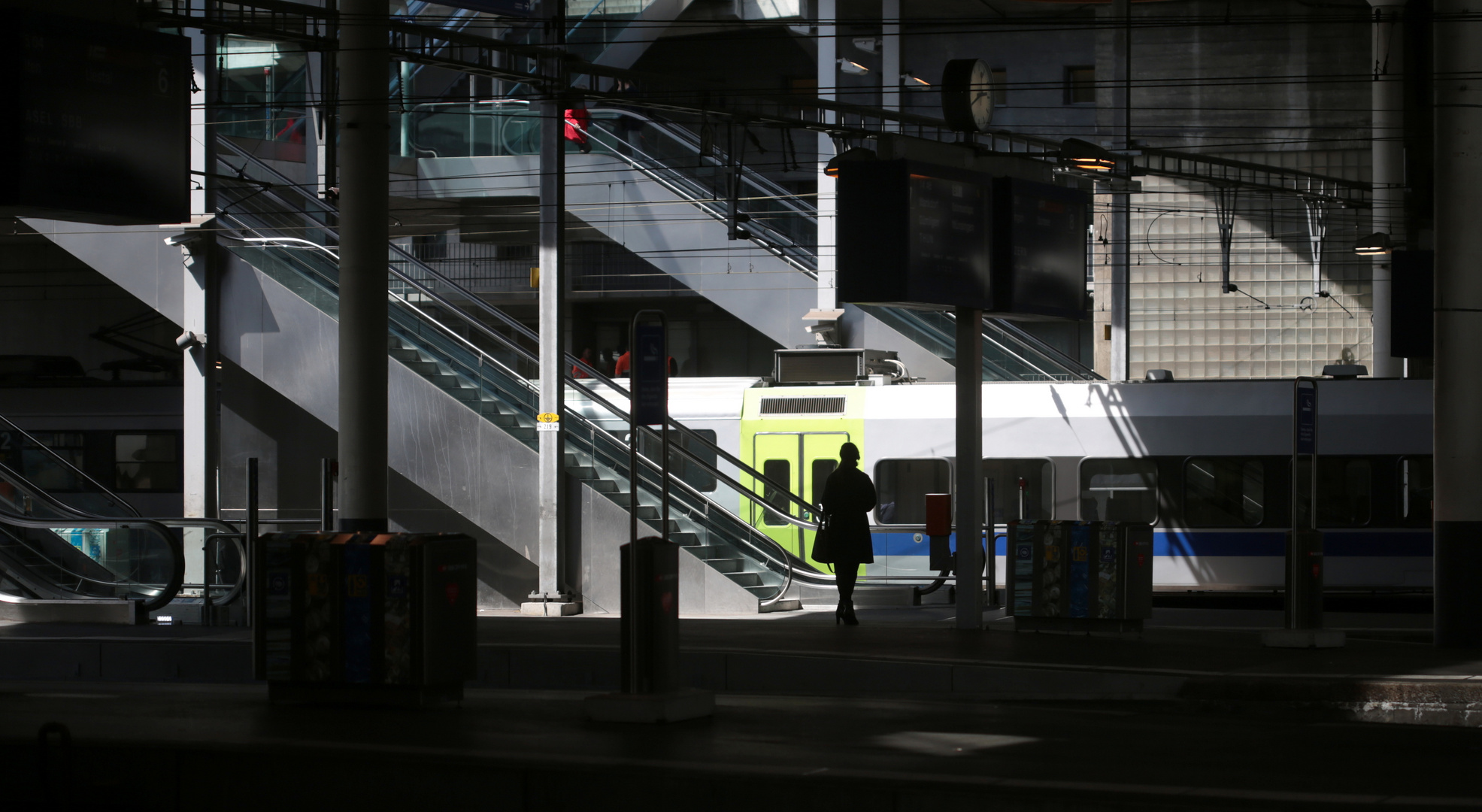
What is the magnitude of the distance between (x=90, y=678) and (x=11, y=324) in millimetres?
22553

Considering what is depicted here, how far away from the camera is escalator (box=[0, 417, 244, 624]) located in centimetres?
1666

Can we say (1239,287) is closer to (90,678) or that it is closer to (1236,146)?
(1236,146)

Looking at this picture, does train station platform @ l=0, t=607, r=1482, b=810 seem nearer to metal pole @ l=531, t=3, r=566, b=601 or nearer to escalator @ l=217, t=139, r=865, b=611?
metal pole @ l=531, t=3, r=566, b=601

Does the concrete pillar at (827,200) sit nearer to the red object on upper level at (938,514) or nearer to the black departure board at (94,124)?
the red object on upper level at (938,514)

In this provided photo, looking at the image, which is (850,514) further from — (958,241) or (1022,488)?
(1022,488)

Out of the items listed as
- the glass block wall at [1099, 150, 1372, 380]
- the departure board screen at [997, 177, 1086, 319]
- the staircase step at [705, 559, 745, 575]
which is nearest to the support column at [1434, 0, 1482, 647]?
the departure board screen at [997, 177, 1086, 319]

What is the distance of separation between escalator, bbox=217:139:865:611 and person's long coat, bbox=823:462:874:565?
3.07 metres

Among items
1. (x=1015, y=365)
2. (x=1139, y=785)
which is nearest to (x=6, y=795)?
Answer: (x=1139, y=785)

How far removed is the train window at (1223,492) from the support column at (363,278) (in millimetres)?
10987

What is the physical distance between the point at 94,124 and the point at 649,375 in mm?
4891

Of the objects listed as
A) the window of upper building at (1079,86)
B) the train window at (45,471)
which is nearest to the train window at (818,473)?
the train window at (45,471)

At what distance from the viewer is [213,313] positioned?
68.0 ft

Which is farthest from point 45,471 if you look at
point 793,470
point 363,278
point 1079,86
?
point 1079,86

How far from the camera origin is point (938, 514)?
17297 mm
